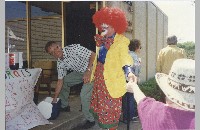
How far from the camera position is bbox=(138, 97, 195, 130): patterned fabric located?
121cm

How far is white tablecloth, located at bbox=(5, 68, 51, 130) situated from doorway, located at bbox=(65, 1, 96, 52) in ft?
11.2

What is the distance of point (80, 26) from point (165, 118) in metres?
5.62

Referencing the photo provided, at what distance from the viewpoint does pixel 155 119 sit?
4.24 feet

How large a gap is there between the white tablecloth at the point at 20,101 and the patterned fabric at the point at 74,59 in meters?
0.43

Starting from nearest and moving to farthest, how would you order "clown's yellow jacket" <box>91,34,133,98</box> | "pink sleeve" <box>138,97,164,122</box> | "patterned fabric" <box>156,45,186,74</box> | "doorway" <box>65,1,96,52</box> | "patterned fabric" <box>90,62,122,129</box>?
"pink sleeve" <box>138,97,164,122</box> < "clown's yellow jacket" <box>91,34,133,98</box> < "patterned fabric" <box>90,62,122,129</box> < "patterned fabric" <box>156,45,186,74</box> < "doorway" <box>65,1,96,52</box>

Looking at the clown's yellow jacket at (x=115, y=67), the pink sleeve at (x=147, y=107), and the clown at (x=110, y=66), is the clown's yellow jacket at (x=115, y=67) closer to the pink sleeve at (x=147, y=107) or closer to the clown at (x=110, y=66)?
the clown at (x=110, y=66)

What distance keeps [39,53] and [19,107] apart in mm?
4005

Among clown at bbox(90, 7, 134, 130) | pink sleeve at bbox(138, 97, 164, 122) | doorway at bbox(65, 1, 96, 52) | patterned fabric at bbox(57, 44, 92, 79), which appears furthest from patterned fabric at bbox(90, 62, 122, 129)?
doorway at bbox(65, 1, 96, 52)

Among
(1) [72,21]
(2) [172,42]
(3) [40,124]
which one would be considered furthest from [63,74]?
(1) [72,21]

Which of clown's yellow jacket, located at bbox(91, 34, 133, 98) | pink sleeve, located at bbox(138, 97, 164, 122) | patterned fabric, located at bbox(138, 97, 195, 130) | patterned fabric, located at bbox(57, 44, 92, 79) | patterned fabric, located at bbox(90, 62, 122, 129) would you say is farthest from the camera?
patterned fabric, located at bbox(57, 44, 92, 79)

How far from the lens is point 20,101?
303 cm

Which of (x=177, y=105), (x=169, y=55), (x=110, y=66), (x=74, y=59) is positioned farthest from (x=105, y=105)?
(x=169, y=55)

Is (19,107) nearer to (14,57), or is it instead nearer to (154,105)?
(14,57)

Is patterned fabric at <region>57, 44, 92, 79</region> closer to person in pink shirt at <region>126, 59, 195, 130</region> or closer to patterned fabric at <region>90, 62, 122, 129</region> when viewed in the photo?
patterned fabric at <region>90, 62, 122, 129</region>
